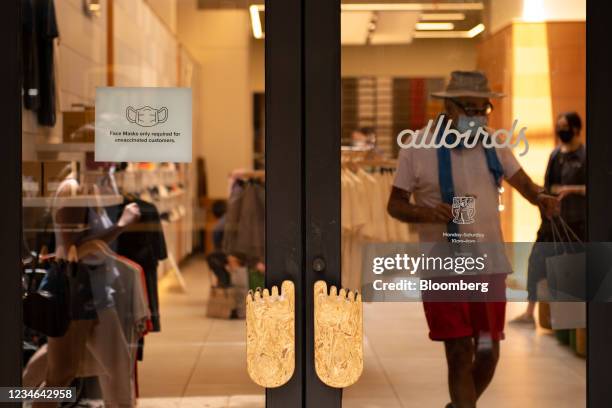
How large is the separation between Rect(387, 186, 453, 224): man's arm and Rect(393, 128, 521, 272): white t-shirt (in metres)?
0.02

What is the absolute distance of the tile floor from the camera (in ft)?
9.20

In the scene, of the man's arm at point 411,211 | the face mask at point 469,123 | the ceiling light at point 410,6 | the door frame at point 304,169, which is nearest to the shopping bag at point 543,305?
the man's arm at point 411,211

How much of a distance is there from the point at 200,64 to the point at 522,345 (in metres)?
1.77

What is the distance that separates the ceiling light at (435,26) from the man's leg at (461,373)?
1.05 m

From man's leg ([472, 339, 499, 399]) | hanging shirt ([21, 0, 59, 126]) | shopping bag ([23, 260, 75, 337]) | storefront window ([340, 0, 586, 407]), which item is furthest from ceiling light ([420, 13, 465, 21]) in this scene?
shopping bag ([23, 260, 75, 337])

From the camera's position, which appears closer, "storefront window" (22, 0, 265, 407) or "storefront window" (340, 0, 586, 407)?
"storefront window" (340, 0, 586, 407)

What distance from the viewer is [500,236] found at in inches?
107

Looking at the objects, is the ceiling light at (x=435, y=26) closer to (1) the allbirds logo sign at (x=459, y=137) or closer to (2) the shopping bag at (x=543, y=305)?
(1) the allbirds logo sign at (x=459, y=137)

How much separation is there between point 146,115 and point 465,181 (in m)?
1.07

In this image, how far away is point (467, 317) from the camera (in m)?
2.82

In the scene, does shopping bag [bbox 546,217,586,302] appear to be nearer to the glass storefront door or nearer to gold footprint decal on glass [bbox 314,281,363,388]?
the glass storefront door

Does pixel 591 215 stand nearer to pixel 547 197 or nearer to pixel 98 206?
pixel 547 197

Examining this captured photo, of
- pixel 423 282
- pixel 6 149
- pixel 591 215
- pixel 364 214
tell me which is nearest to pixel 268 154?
pixel 364 214

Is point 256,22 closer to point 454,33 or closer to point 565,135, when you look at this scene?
point 454,33
